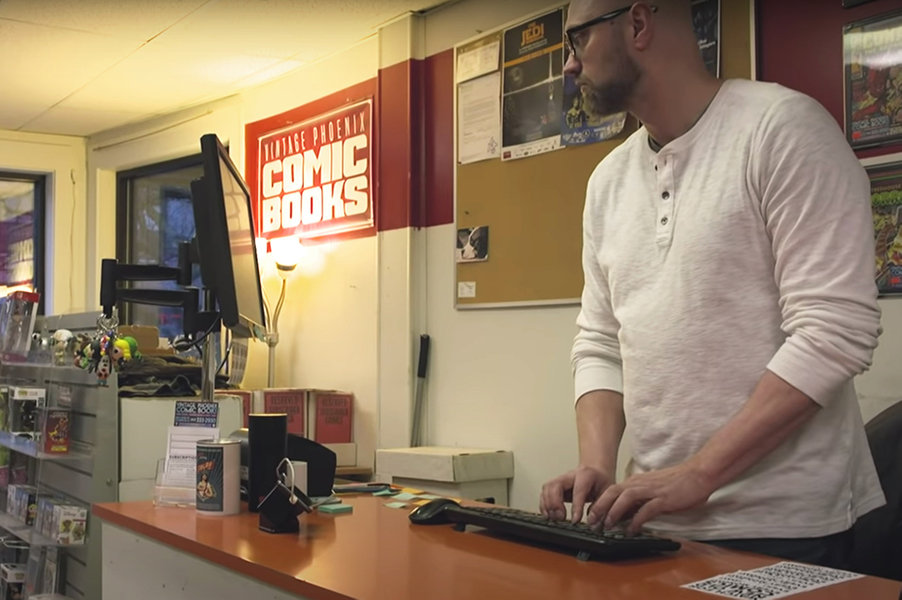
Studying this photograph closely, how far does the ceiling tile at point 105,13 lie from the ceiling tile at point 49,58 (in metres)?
0.10

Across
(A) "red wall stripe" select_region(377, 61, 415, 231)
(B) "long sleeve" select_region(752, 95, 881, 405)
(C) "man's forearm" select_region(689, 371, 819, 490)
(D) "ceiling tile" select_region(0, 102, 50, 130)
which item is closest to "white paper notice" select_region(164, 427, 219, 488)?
(C) "man's forearm" select_region(689, 371, 819, 490)

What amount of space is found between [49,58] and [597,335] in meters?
3.68

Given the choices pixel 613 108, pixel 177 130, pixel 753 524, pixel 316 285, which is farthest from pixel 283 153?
pixel 753 524

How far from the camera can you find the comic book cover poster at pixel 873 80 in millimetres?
2344

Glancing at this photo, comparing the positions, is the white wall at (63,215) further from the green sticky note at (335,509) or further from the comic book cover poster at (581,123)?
the green sticky note at (335,509)

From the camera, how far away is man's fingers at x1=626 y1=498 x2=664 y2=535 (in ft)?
4.21

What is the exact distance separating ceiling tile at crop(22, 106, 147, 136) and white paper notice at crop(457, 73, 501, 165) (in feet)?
8.68

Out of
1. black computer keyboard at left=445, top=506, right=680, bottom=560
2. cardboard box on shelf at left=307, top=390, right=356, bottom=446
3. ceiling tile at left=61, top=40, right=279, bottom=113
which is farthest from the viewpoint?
ceiling tile at left=61, top=40, right=279, bottom=113

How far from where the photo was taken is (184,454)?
6.40 ft

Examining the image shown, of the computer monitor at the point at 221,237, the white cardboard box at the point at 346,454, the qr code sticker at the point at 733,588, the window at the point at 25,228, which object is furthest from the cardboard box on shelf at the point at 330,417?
the qr code sticker at the point at 733,588

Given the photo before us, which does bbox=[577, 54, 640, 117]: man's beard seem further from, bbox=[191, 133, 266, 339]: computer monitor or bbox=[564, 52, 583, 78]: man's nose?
bbox=[191, 133, 266, 339]: computer monitor

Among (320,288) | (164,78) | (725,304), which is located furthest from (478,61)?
(725,304)

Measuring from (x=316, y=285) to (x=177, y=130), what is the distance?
5.40 feet

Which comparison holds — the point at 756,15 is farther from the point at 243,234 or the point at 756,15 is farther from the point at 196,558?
the point at 196,558
